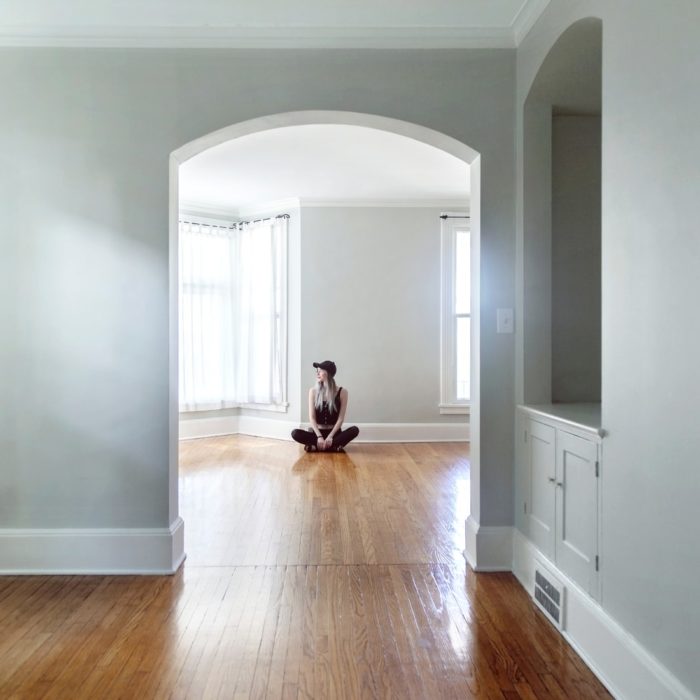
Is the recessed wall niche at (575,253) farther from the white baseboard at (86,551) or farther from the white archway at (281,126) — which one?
the white baseboard at (86,551)

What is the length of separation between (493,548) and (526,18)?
259 centimetres

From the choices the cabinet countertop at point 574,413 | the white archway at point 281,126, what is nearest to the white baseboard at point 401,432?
the white archway at point 281,126

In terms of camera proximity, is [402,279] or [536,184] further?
[402,279]

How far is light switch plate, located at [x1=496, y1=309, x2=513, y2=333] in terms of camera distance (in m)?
3.00

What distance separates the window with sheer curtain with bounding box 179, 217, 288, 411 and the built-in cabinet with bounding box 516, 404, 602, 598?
14.4 ft

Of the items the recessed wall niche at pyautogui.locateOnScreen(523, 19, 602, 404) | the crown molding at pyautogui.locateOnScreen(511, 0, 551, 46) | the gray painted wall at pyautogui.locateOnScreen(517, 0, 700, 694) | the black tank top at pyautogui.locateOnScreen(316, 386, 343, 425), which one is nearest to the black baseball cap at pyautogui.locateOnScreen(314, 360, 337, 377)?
the black tank top at pyautogui.locateOnScreen(316, 386, 343, 425)

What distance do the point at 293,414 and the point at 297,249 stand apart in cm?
194

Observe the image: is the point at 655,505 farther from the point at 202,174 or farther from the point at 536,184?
the point at 202,174

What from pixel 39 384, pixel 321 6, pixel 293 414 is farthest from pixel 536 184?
pixel 293 414

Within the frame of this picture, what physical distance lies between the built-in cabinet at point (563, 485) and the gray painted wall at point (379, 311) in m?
3.91

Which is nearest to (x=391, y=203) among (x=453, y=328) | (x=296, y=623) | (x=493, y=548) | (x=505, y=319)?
(x=453, y=328)

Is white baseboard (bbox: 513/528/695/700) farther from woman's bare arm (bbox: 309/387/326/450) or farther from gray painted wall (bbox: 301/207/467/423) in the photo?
gray painted wall (bbox: 301/207/467/423)

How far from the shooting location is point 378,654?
2162mm

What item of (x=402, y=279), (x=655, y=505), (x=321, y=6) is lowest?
(x=655, y=505)
